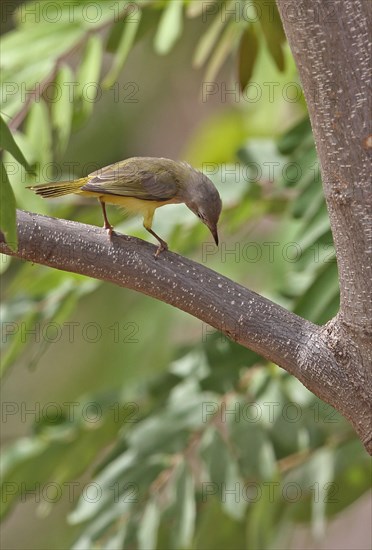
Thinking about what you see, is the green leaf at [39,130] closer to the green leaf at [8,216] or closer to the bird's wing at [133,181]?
the bird's wing at [133,181]

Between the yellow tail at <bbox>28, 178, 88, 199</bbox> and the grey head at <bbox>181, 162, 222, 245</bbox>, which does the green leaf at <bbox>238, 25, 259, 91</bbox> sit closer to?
the grey head at <bbox>181, 162, 222, 245</bbox>

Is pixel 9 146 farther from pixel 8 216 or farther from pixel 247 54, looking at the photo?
pixel 247 54

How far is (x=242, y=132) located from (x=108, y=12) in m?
0.82

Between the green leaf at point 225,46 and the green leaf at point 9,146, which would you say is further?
the green leaf at point 225,46

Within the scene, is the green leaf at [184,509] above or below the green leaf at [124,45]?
below

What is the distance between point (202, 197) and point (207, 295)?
17.2 inches

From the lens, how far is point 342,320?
3.26 feet

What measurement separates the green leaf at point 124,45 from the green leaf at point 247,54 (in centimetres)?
26

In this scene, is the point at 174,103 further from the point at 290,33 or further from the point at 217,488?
the point at 290,33

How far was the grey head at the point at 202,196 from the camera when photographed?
1395 mm

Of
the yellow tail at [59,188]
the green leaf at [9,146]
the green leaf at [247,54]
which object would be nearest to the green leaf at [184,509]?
the yellow tail at [59,188]

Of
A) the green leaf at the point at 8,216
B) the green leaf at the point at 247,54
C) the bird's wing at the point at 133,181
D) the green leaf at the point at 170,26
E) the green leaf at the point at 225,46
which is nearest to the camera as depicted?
the green leaf at the point at 8,216

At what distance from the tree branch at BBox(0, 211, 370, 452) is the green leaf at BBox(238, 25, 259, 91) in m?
0.58

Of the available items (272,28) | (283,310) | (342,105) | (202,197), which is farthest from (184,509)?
(342,105)
